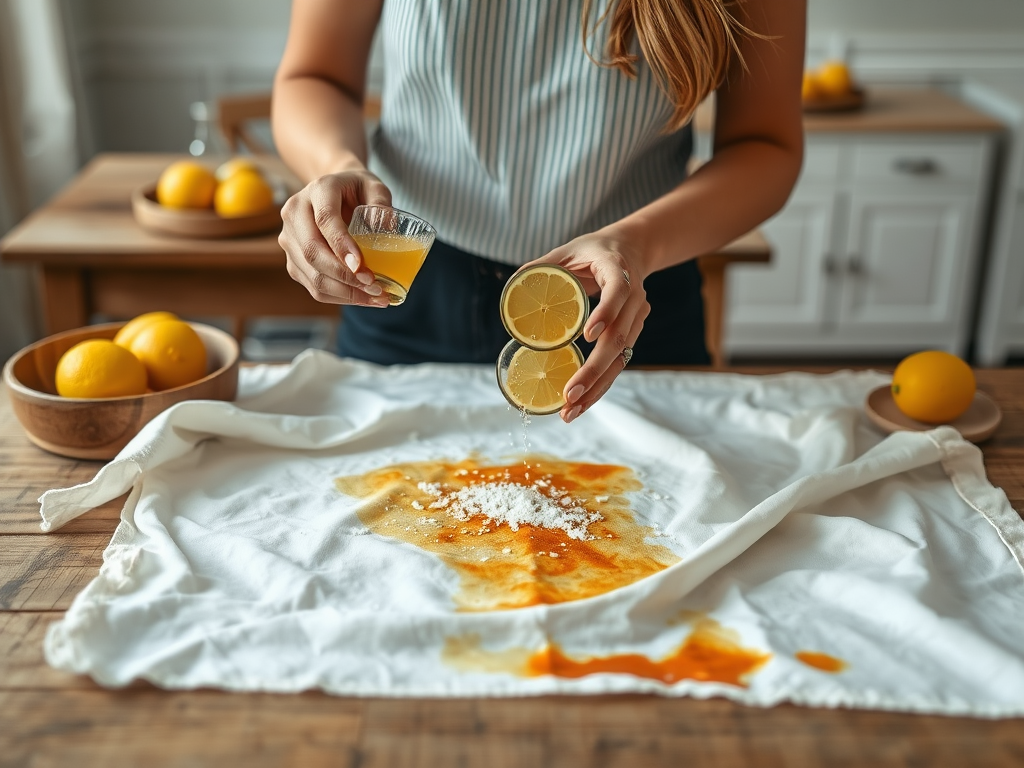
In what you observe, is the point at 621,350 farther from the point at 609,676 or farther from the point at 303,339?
the point at 303,339

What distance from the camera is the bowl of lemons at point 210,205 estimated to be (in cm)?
219

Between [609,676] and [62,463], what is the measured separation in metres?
0.76

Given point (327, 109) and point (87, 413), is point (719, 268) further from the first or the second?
point (87, 413)

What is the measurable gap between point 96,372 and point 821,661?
886mm

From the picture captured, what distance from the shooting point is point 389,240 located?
118 centimetres

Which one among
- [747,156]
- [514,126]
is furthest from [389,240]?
[747,156]

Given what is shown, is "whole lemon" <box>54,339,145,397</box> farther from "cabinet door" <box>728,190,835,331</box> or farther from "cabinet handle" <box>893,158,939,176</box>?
"cabinet handle" <box>893,158,939,176</box>

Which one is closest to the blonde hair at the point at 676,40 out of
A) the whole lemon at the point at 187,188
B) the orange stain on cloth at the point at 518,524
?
the orange stain on cloth at the point at 518,524

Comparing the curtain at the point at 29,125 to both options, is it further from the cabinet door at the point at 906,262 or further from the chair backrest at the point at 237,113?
the cabinet door at the point at 906,262

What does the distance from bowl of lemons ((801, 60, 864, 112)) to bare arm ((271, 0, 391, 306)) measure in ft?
7.18

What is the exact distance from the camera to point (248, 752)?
782 millimetres

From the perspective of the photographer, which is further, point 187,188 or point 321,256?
point 187,188

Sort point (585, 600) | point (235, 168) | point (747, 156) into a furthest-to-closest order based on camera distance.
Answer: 1. point (235, 168)
2. point (747, 156)
3. point (585, 600)

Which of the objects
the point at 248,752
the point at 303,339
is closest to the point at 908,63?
the point at 303,339
